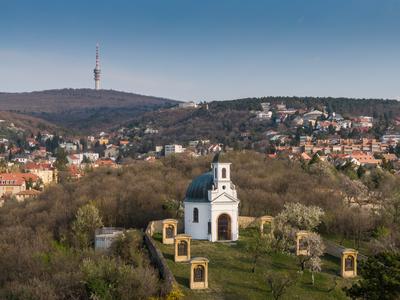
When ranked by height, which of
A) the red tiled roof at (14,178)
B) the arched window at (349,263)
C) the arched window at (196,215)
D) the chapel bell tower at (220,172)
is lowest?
the red tiled roof at (14,178)

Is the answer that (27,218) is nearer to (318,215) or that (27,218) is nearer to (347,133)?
(318,215)

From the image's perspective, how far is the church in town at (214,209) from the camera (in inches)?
1339

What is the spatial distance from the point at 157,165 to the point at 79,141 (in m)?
110

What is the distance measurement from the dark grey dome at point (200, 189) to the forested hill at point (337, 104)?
431ft

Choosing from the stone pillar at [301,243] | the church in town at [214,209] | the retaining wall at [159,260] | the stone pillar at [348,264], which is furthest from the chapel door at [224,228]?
the stone pillar at [348,264]

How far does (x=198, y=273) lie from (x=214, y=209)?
8.76 meters

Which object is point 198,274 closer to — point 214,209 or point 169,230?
point 169,230

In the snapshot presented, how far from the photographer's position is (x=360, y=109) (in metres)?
170

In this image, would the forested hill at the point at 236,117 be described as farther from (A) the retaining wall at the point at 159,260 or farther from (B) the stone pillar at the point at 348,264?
(B) the stone pillar at the point at 348,264

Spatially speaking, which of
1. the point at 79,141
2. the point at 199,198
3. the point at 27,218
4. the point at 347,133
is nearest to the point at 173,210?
the point at 199,198

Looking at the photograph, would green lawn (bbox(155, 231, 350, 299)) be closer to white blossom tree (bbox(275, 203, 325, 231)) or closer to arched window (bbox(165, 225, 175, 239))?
arched window (bbox(165, 225, 175, 239))

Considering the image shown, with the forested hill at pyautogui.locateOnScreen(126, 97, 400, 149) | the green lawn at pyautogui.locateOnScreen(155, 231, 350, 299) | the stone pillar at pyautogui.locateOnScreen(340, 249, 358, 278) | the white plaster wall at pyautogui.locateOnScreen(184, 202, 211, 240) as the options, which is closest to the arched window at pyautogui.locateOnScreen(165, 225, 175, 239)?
the green lawn at pyautogui.locateOnScreen(155, 231, 350, 299)

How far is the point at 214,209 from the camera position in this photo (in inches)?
1340

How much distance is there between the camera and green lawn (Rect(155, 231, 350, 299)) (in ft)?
81.7
